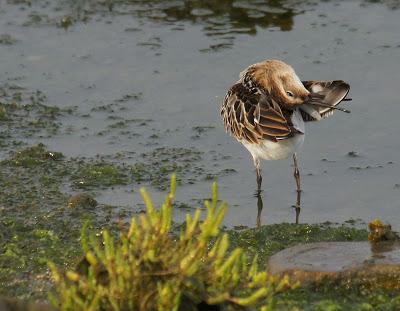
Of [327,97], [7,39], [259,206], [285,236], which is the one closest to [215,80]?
[327,97]

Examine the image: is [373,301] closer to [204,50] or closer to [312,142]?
[312,142]

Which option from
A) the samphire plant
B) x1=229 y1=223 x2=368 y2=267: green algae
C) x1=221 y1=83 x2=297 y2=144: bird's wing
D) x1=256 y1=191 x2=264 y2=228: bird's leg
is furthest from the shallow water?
the samphire plant

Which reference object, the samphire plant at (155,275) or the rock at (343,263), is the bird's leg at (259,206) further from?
the samphire plant at (155,275)

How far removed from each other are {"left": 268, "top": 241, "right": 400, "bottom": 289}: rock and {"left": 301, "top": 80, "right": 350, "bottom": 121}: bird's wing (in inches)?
71.6

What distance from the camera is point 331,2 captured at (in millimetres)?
12430

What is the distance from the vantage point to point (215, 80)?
34.9 feet

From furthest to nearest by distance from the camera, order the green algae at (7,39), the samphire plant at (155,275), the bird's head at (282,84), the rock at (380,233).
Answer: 1. the green algae at (7,39)
2. the bird's head at (282,84)
3. the rock at (380,233)
4. the samphire plant at (155,275)

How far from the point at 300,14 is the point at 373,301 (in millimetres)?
6559

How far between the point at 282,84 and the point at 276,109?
14.5 inches

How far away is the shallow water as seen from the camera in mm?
8641

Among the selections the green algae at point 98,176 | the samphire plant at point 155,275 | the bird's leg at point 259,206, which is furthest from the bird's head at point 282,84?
the samphire plant at point 155,275

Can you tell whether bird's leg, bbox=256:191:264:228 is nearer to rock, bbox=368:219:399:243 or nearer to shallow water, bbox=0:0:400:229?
shallow water, bbox=0:0:400:229

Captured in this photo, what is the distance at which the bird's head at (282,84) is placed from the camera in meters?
8.34

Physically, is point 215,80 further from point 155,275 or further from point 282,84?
point 155,275
